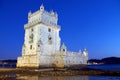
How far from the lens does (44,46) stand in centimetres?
5231

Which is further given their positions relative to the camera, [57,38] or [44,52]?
[57,38]

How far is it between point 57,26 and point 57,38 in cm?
380

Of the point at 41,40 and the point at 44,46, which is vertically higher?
the point at 41,40

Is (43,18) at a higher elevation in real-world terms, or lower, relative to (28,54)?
higher

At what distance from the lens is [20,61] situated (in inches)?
2240

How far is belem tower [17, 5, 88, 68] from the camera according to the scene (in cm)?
5066

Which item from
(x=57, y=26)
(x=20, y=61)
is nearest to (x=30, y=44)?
(x=20, y=61)

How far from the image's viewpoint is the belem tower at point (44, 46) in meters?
50.7

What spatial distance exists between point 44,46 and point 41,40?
2.09m

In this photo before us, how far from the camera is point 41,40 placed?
2025 inches

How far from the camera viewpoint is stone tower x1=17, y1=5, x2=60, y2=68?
50.3 meters

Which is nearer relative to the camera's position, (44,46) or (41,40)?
(41,40)

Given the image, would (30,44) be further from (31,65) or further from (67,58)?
(67,58)

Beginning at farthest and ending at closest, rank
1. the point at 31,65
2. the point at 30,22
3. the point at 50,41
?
1. the point at 30,22
2. the point at 50,41
3. the point at 31,65
